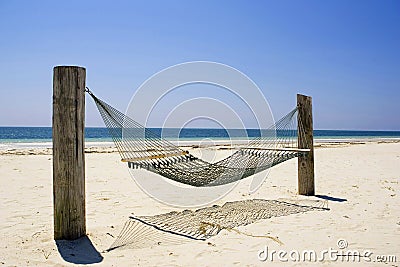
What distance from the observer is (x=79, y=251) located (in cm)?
266

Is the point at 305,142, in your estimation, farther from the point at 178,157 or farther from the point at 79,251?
the point at 79,251

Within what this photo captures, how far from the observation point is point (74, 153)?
2.79 metres

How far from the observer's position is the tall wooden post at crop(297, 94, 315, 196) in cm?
487

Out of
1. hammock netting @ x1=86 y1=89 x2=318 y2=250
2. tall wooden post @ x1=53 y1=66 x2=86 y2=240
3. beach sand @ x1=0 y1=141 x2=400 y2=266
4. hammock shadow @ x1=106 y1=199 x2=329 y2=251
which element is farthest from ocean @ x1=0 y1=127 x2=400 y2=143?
tall wooden post @ x1=53 y1=66 x2=86 y2=240

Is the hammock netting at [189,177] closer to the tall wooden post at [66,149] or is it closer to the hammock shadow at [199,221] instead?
the hammock shadow at [199,221]

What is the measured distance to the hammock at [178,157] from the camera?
→ 3.36m

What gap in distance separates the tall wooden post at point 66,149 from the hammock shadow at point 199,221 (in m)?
0.43

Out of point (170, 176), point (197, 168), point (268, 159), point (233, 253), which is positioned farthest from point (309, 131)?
point (233, 253)

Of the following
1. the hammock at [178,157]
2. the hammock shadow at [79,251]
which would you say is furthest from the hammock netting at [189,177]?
the hammock shadow at [79,251]

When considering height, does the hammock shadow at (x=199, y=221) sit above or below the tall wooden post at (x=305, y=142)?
below

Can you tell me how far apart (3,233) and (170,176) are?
1.57m

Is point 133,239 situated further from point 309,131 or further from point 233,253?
point 309,131

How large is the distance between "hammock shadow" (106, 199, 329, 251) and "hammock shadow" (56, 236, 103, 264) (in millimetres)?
162

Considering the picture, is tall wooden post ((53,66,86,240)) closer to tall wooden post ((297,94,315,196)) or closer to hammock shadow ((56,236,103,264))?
hammock shadow ((56,236,103,264))
